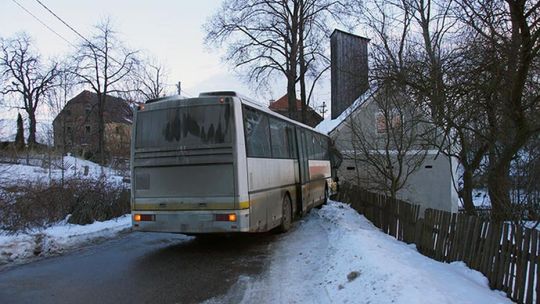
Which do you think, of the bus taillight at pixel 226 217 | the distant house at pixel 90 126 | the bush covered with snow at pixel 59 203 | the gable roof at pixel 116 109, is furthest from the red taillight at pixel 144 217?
the gable roof at pixel 116 109

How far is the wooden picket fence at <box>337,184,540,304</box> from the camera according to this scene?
635 cm

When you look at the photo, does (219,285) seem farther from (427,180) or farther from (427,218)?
(427,180)

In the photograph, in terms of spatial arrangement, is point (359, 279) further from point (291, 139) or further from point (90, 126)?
point (90, 126)

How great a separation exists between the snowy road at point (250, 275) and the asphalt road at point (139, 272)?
0.05 ft

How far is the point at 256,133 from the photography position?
1066cm

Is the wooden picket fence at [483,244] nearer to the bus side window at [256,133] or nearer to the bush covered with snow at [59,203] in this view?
the bus side window at [256,133]

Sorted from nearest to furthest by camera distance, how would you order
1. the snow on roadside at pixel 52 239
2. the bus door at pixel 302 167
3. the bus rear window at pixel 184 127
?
the bus rear window at pixel 184 127 → the snow on roadside at pixel 52 239 → the bus door at pixel 302 167

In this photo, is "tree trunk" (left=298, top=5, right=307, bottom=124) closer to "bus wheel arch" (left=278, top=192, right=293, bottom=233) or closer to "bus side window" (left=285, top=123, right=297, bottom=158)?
"bus side window" (left=285, top=123, right=297, bottom=158)

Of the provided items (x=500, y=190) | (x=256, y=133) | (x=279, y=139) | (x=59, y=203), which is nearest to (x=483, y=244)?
(x=500, y=190)

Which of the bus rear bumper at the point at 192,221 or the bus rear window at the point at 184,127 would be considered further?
the bus rear window at the point at 184,127

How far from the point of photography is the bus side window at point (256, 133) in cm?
1012

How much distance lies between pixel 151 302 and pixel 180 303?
41 cm

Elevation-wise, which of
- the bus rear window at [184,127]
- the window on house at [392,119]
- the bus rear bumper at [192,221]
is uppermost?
the window on house at [392,119]

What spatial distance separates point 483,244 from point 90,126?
7842 cm
